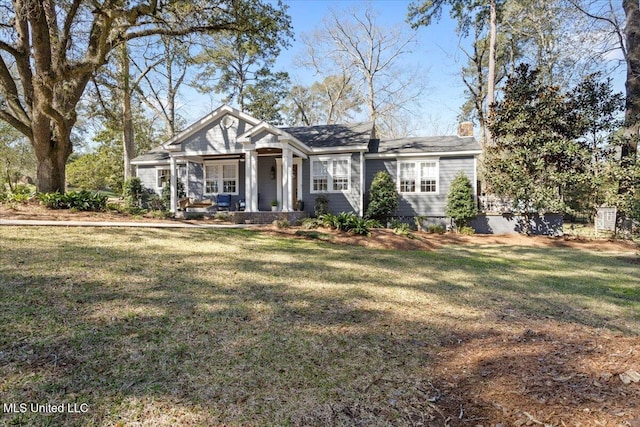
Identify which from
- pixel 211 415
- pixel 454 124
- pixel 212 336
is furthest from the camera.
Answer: pixel 454 124

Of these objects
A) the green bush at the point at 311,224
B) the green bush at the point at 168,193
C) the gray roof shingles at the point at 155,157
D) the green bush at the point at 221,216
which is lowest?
the green bush at the point at 311,224

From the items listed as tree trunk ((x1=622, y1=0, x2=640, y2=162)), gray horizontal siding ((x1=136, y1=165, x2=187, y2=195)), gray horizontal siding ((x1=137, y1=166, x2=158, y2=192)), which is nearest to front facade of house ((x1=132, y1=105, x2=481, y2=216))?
gray horizontal siding ((x1=136, y1=165, x2=187, y2=195))

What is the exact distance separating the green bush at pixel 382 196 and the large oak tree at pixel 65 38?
22.7ft

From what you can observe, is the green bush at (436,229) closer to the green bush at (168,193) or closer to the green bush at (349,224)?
the green bush at (349,224)

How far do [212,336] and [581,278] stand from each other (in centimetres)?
664

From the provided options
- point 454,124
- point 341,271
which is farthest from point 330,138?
point 454,124

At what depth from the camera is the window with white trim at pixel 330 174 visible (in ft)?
49.6

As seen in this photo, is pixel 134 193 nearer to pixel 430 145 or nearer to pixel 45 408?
pixel 430 145

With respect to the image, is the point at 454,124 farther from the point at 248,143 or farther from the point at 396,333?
the point at 396,333

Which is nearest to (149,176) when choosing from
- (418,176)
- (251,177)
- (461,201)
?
(251,177)

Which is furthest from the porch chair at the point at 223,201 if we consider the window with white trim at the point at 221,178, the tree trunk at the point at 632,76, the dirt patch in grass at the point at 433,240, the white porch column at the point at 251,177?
the tree trunk at the point at 632,76

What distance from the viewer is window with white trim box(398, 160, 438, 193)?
48.7 feet

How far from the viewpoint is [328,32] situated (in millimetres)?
26750

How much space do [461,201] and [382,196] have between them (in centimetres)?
305
